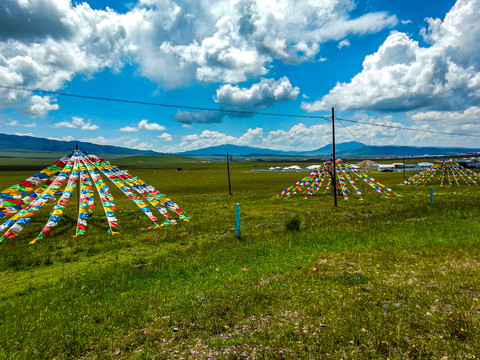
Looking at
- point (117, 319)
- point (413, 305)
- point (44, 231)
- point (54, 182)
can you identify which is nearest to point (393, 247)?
point (413, 305)

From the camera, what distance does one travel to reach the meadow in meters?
5.21

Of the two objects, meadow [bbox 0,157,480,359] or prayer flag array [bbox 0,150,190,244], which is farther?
prayer flag array [bbox 0,150,190,244]

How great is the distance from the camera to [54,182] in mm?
17344

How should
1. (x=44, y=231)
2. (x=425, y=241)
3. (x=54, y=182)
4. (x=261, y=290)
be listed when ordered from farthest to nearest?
(x=54, y=182) → (x=44, y=231) → (x=425, y=241) → (x=261, y=290)

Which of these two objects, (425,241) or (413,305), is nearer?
(413,305)

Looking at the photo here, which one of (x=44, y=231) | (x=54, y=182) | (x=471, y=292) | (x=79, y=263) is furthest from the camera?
(x=54, y=182)

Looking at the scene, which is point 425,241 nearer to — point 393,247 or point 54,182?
point 393,247

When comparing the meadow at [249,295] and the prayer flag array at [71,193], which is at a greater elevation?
the prayer flag array at [71,193]

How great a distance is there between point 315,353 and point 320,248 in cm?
699

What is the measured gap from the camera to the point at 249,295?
7.30m

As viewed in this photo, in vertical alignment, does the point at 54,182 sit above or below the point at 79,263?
above

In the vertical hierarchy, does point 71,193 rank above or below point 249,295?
above

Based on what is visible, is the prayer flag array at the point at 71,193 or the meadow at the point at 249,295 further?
the prayer flag array at the point at 71,193

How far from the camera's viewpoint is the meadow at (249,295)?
17.1 ft
